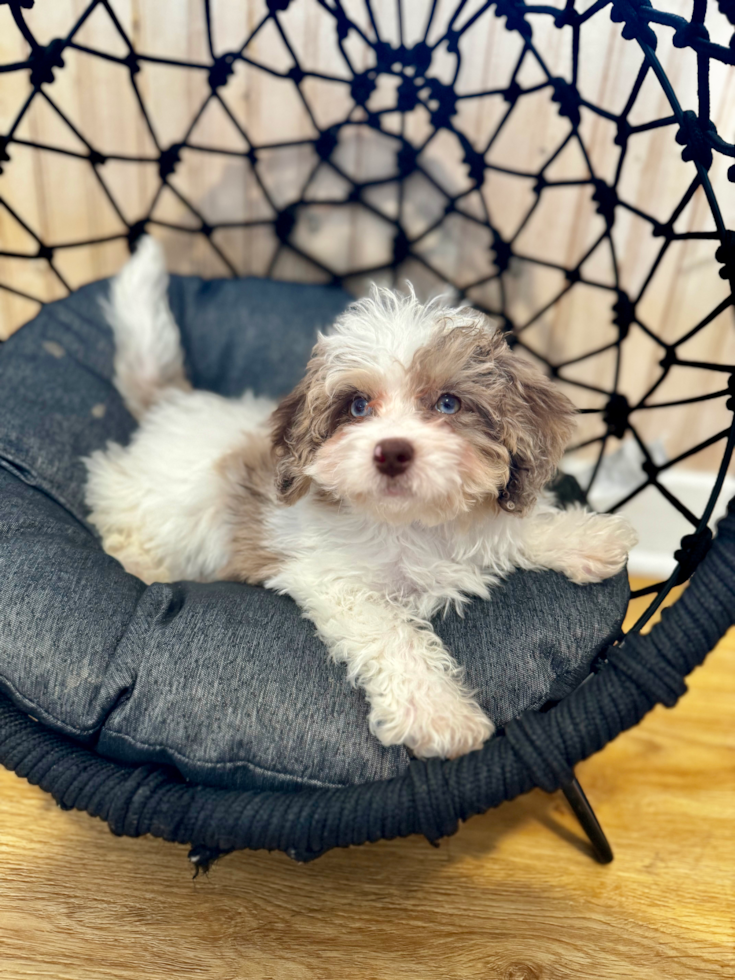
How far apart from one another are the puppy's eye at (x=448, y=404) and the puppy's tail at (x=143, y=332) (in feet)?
3.52

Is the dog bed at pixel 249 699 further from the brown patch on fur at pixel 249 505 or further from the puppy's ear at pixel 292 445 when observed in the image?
the puppy's ear at pixel 292 445

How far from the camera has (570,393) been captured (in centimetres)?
294

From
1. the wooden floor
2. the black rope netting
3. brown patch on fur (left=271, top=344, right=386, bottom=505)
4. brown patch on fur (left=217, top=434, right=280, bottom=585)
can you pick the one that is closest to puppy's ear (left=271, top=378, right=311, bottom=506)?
brown patch on fur (left=271, top=344, right=386, bottom=505)

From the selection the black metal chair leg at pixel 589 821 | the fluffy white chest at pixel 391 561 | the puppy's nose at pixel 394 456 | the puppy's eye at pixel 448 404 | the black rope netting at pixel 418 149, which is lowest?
the black metal chair leg at pixel 589 821

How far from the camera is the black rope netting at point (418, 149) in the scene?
6.20 feet

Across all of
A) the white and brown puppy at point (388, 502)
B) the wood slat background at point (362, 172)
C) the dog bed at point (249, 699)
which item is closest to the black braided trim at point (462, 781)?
the dog bed at point (249, 699)

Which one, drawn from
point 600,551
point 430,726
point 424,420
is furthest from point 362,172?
point 430,726

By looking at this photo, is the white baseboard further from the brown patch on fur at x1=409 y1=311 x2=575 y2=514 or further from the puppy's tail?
the puppy's tail

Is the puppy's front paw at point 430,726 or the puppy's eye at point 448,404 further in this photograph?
the puppy's eye at point 448,404

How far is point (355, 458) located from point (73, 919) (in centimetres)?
113

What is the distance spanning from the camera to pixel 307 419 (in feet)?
5.06

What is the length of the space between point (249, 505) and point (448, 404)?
24.1 inches

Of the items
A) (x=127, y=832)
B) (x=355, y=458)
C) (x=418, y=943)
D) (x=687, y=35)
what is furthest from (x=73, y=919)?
(x=687, y=35)

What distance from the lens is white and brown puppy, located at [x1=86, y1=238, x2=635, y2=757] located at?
1.40 metres
